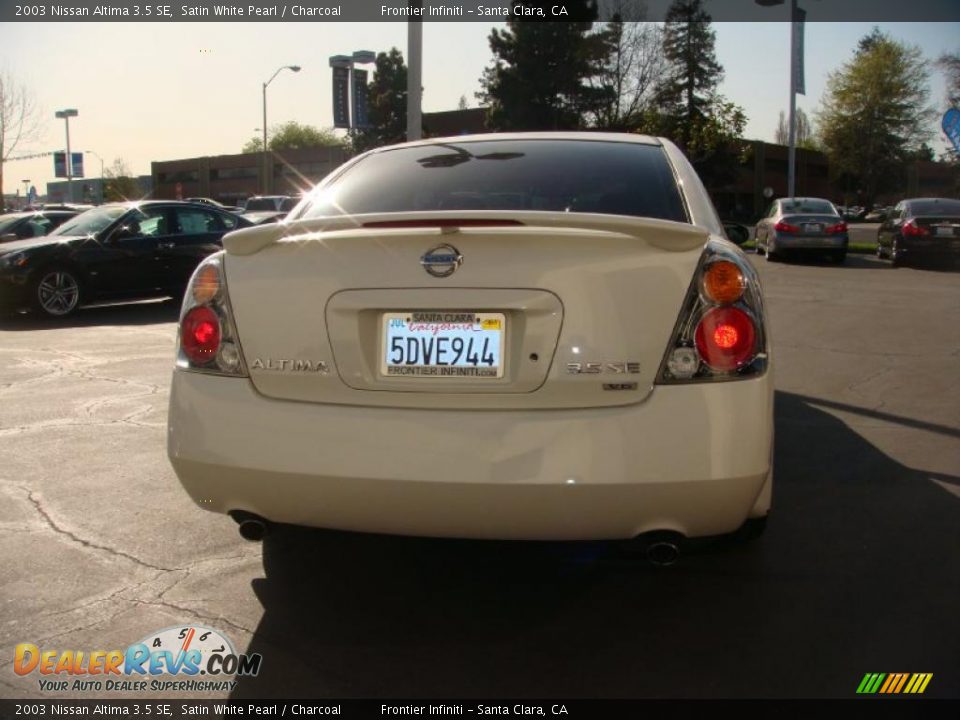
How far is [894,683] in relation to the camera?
2701 millimetres

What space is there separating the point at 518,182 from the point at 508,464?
145 centimetres

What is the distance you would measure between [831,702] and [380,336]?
160 centimetres

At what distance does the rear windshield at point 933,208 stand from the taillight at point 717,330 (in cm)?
2026

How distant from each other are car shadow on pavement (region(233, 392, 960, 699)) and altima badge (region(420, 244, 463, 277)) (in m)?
1.00

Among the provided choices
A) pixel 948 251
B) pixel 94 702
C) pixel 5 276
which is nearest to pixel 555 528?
pixel 94 702

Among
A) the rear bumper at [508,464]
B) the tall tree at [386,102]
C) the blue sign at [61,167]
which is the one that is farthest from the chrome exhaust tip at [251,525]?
the blue sign at [61,167]

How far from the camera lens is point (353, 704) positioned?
2.59m

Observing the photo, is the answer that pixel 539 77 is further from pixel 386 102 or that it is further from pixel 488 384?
pixel 488 384

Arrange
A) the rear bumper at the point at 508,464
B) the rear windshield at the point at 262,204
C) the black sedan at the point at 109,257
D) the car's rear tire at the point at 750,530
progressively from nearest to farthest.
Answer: the rear bumper at the point at 508,464 < the car's rear tire at the point at 750,530 < the black sedan at the point at 109,257 < the rear windshield at the point at 262,204

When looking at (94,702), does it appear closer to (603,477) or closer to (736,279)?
(603,477)

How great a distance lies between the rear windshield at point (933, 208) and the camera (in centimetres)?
2082

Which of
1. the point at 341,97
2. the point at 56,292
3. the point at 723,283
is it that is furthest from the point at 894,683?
the point at 341,97

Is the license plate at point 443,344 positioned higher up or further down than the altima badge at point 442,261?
further down

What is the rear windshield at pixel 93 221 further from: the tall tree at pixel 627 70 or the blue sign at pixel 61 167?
the blue sign at pixel 61 167
